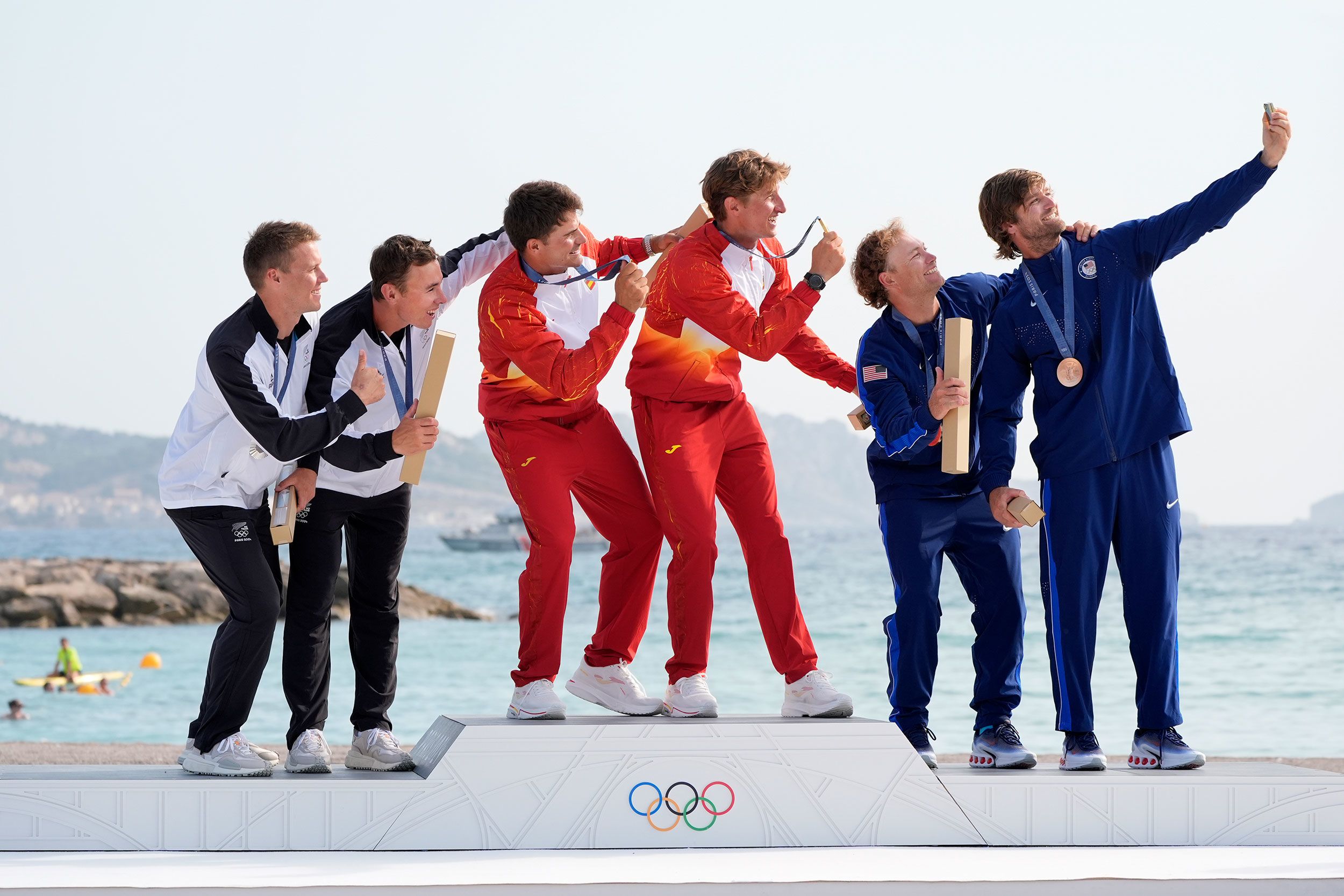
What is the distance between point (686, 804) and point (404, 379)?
168cm

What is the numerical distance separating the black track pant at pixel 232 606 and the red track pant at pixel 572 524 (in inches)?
33.2

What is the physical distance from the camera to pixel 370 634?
4504 millimetres

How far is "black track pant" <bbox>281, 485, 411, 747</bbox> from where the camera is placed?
4414mm

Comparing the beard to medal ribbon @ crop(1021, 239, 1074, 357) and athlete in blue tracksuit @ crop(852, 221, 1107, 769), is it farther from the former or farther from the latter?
athlete in blue tracksuit @ crop(852, 221, 1107, 769)

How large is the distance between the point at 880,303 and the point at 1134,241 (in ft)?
2.81

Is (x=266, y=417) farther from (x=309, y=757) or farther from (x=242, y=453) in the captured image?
(x=309, y=757)

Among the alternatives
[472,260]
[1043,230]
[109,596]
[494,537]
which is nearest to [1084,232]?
[1043,230]

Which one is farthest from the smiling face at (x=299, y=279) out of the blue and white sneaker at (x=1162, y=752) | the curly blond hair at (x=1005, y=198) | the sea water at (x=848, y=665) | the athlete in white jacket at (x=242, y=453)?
the sea water at (x=848, y=665)

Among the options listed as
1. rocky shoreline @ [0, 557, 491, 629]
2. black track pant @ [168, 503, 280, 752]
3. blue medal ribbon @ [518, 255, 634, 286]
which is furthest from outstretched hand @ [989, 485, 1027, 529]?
rocky shoreline @ [0, 557, 491, 629]

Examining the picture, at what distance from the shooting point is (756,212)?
4.57m

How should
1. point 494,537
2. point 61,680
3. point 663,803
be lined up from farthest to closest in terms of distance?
point 494,537 → point 61,680 → point 663,803

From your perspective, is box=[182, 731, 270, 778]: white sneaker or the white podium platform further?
box=[182, 731, 270, 778]: white sneaker

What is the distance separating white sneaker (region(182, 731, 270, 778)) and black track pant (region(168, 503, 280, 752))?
0.08ft

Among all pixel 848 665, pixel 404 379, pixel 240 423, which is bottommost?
pixel 848 665
